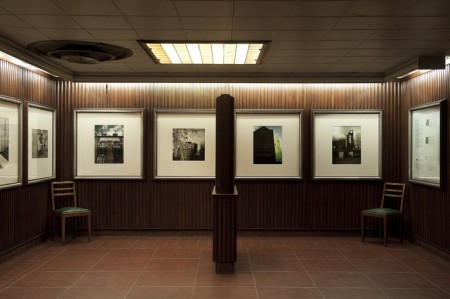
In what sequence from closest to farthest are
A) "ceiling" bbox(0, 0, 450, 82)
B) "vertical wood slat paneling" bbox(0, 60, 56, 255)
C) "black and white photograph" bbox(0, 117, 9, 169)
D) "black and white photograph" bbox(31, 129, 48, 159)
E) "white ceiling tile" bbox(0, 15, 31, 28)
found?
"ceiling" bbox(0, 0, 450, 82), "white ceiling tile" bbox(0, 15, 31, 28), "black and white photograph" bbox(0, 117, 9, 169), "vertical wood slat paneling" bbox(0, 60, 56, 255), "black and white photograph" bbox(31, 129, 48, 159)

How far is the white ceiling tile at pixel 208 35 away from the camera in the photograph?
5.42 metres

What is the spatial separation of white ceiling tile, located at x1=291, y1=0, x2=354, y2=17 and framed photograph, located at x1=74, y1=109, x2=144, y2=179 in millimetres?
4721

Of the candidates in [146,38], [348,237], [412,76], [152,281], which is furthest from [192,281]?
[412,76]

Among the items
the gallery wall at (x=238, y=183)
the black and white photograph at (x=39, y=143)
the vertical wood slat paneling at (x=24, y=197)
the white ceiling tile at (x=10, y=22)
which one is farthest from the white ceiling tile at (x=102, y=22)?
the gallery wall at (x=238, y=183)

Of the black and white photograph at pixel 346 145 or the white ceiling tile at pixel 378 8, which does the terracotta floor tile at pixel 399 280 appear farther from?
the white ceiling tile at pixel 378 8

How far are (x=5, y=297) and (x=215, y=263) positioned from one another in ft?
8.70

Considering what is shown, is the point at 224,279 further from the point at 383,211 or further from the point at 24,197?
the point at 24,197

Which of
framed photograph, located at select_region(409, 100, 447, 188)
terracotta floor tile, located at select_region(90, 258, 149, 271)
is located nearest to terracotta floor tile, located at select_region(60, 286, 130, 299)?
terracotta floor tile, located at select_region(90, 258, 149, 271)

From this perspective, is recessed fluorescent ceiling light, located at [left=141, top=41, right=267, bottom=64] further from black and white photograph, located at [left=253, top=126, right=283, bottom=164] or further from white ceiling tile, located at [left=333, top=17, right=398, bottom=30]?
black and white photograph, located at [left=253, top=126, right=283, bottom=164]

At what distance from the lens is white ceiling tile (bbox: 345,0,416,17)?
14.2 ft

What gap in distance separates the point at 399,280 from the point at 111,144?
573 centimetres

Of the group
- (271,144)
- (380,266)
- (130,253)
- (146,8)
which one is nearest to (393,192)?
(380,266)

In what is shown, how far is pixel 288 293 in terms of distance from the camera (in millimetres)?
5113

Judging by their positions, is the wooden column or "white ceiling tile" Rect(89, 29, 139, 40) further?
the wooden column
